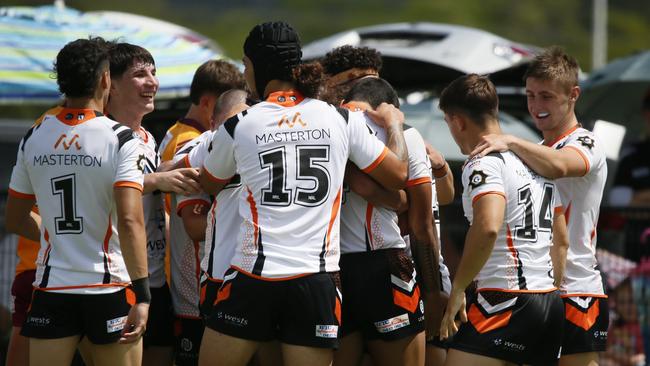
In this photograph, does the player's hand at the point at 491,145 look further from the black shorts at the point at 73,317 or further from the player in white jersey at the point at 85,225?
the black shorts at the point at 73,317

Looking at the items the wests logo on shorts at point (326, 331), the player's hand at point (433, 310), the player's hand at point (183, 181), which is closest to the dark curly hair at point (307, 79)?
the player's hand at point (183, 181)

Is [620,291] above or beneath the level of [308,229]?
beneath

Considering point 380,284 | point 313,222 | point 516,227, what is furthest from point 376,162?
point 516,227

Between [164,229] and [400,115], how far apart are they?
5.00 ft

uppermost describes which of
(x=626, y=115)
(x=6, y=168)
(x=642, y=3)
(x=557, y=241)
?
(x=557, y=241)

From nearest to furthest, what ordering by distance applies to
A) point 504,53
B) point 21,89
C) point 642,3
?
1. point 21,89
2. point 504,53
3. point 642,3

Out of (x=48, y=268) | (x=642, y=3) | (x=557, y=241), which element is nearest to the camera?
(x=48, y=268)

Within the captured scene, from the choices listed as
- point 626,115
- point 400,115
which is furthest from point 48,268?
point 626,115

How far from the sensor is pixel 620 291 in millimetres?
8023

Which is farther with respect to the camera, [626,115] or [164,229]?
[626,115]

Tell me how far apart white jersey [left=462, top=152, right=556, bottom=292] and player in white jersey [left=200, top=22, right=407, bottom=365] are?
69 cm

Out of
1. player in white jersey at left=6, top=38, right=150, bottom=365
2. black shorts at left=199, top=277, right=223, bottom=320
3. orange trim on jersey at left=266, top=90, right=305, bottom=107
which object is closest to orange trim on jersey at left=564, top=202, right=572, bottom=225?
orange trim on jersey at left=266, top=90, right=305, bottom=107

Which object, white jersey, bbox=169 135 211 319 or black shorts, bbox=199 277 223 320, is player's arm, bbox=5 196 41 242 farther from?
black shorts, bbox=199 277 223 320

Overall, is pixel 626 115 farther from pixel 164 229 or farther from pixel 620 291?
pixel 164 229
